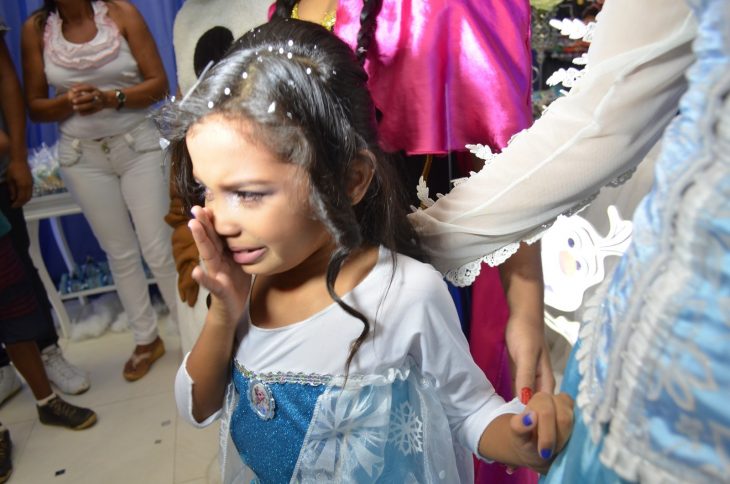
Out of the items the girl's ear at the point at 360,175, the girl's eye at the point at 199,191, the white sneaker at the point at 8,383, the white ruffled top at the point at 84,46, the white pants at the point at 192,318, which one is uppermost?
the girl's ear at the point at 360,175

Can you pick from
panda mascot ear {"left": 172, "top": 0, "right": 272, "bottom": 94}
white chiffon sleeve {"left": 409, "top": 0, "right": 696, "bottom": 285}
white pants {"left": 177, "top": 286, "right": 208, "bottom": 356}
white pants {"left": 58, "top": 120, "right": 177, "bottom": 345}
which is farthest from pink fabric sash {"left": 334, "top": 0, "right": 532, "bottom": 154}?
white pants {"left": 58, "top": 120, "right": 177, "bottom": 345}

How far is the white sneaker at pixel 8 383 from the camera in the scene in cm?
199

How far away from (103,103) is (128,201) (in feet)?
1.14

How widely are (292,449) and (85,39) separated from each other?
164 centimetres

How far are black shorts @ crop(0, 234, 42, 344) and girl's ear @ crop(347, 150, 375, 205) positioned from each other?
55.6 inches

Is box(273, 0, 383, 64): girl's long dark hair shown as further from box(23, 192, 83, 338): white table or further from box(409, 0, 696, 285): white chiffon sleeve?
box(23, 192, 83, 338): white table

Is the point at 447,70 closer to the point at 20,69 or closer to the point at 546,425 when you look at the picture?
the point at 546,425

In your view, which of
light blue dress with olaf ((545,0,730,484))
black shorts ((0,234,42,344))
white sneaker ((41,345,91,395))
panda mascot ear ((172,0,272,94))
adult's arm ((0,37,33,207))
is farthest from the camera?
white sneaker ((41,345,91,395))

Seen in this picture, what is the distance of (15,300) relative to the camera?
1.64 meters

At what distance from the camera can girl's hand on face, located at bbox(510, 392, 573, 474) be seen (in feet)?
1.49

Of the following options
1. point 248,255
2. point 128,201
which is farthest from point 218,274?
point 128,201

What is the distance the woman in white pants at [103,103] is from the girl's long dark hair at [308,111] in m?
1.34

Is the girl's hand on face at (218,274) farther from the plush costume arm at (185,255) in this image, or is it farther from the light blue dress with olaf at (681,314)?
the plush costume arm at (185,255)

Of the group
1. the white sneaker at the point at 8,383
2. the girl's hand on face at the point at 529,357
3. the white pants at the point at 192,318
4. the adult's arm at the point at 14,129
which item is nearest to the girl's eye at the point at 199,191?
the girl's hand on face at the point at 529,357
